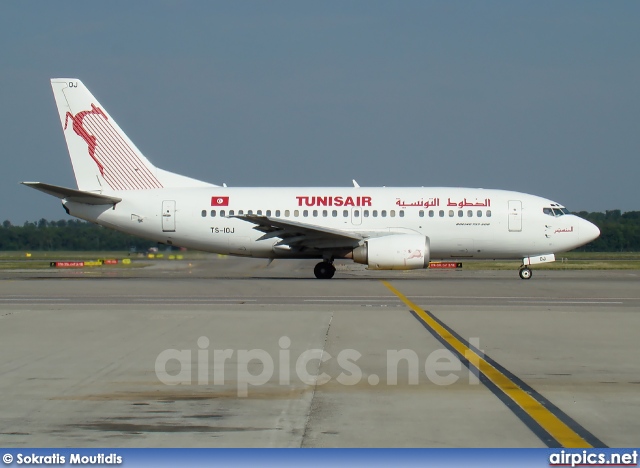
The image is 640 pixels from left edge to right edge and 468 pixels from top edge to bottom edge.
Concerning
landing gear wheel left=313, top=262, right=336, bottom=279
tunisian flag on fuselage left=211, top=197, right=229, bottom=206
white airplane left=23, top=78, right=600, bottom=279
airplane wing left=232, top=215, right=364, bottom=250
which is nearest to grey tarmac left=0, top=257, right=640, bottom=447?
airplane wing left=232, top=215, right=364, bottom=250

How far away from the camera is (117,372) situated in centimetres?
980

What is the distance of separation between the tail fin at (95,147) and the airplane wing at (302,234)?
17.2ft

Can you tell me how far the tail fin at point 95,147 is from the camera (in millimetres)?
32344

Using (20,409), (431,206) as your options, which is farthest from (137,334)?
(431,206)

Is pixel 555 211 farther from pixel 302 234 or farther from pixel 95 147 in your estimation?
pixel 95 147

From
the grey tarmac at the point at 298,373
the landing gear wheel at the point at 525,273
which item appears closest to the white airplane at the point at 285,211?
the landing gear wheel at the point at 525,273

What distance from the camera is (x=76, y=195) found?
30.8 meters

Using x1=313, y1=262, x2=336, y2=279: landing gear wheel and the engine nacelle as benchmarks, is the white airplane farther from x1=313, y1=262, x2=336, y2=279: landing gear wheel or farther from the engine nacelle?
the engine nacelle

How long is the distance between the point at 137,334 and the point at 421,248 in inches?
667

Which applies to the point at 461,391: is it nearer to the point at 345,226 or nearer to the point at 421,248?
the point at 421,248

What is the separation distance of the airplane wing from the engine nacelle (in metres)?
1.02

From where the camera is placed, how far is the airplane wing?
95.4 ft

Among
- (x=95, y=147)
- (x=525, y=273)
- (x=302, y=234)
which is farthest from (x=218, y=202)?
(x=525, y=273)

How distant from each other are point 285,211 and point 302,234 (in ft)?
7.06
